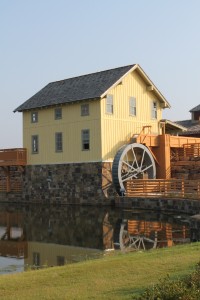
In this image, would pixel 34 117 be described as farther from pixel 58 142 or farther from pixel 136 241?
pixel 136 241

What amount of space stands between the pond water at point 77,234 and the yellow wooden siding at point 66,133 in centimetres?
481

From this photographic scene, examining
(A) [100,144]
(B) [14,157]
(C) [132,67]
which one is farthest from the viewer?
(B) [14,157]

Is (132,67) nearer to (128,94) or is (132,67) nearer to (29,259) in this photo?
(128,94)

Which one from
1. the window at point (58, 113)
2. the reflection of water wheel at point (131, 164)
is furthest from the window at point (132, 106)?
the window at point (58, 113)

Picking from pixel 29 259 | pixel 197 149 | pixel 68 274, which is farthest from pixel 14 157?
pixel 68 274

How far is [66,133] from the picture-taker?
3350cm

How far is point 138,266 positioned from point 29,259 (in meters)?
6.03

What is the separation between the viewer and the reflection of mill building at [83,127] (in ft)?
104

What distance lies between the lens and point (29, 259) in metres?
14.4

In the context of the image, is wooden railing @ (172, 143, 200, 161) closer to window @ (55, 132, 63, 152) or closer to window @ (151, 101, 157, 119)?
window @ (151, 101, 157, 119)

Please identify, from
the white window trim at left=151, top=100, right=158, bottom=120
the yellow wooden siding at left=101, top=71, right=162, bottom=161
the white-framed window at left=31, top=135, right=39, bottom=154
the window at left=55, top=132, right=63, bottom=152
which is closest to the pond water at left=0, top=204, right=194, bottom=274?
the yellow wooden siding at left=101, top=71, right=162, bottom=161

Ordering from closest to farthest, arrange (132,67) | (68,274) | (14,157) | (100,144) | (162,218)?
(68,274) < (162,218) < (100,144) < (132,67) < (14,157)

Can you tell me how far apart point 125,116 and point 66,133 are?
4295 mm

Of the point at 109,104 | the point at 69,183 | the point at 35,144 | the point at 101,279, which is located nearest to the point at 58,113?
the point at 35,144
